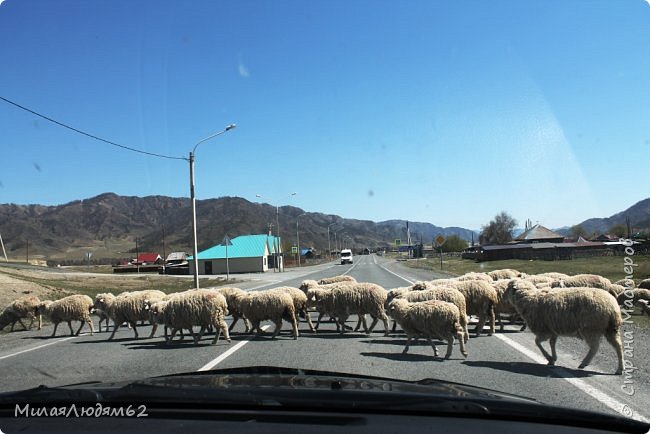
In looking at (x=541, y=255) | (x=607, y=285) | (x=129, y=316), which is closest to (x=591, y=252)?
(x=541, y=255)

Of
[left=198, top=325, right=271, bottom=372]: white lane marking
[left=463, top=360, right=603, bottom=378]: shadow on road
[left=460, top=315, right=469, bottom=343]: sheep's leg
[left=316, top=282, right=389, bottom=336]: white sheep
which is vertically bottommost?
[left=463, top=360, right=603, bottom=378]: shadow on road

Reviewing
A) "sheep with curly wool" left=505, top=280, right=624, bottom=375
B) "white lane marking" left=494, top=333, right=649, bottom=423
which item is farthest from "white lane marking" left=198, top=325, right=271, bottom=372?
"sheep with curly wool" left=505, top=280, right=624, bottom=375

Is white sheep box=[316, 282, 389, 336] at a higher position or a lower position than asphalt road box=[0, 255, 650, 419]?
higher

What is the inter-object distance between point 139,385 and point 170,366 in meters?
5.03

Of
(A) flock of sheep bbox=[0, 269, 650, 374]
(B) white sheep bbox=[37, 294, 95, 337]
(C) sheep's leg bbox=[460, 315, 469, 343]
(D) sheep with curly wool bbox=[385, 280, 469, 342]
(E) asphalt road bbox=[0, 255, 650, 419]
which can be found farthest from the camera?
(B) white sheep bbox=[37, 294, 95, 337]

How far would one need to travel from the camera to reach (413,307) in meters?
9.73

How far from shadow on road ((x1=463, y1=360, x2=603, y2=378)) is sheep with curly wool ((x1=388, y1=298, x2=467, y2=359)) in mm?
731

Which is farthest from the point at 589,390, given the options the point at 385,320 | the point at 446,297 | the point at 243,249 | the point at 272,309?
the point at 243,249

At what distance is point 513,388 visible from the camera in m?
6.64

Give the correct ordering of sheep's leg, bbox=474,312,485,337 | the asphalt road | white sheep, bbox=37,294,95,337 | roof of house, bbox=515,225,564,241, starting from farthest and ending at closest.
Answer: roof of house, bbox=515,225,564,241 < white sheep, bbox=37,294,95,337 < sheep's leg, bbox=474,312,485,337 < the asphalt road

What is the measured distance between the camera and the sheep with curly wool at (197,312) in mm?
11594

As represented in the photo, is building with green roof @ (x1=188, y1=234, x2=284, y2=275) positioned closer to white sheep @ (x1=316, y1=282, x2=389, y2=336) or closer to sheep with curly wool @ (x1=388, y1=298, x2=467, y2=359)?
white sheep @ (x1=316, y1=282, x2=389, y2=336)

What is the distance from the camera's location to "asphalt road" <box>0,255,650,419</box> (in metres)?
6.71

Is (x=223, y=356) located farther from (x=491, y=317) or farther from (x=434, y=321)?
(x=491, y=317)
